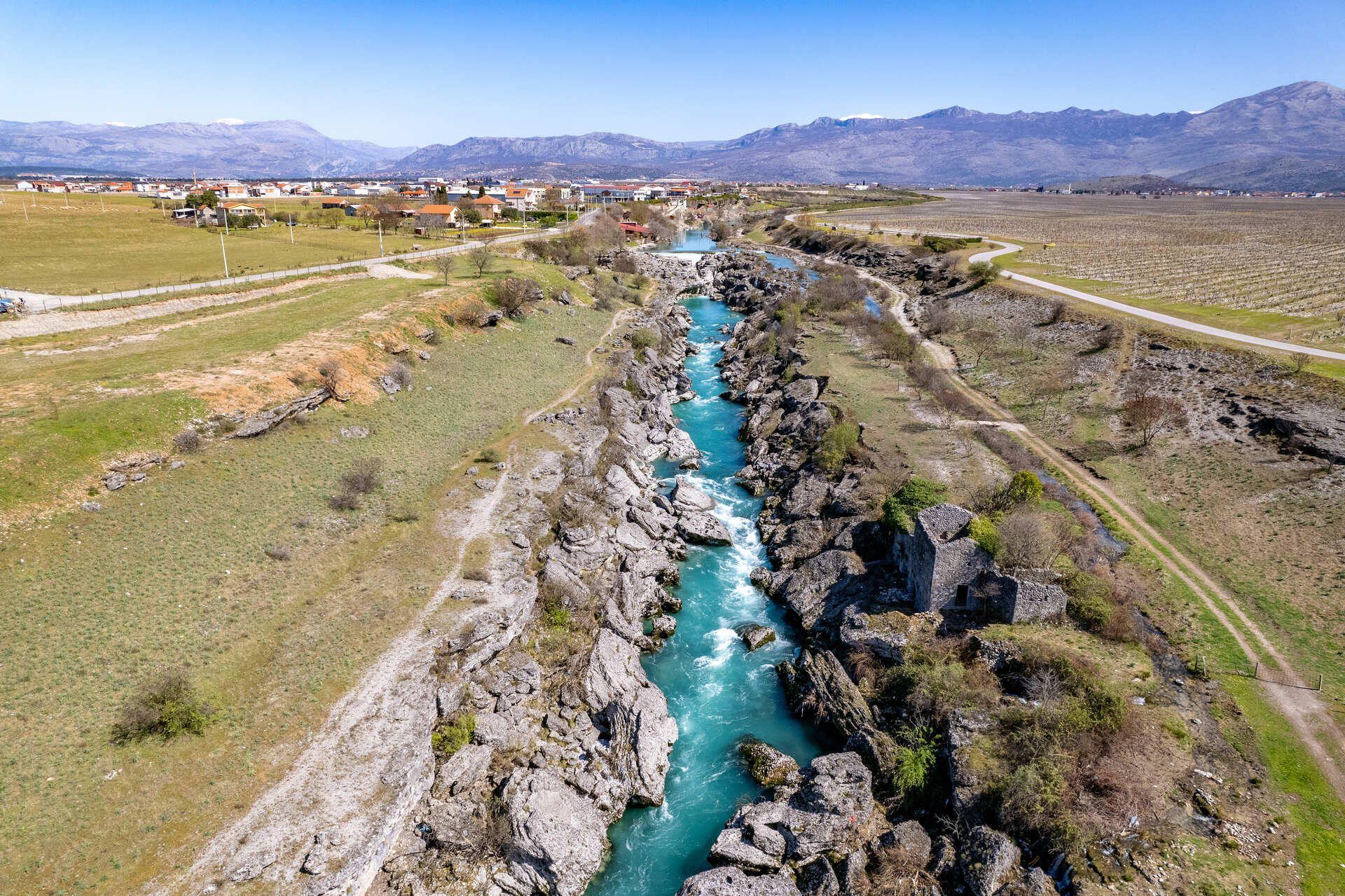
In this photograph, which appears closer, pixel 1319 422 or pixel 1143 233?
pixel 1319 422

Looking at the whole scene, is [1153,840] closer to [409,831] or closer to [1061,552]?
[1061,552]

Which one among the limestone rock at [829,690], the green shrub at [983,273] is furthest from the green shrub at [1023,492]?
the green shrub at [983,273]

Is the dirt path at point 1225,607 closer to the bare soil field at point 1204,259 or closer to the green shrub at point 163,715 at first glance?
the bare soil field at point 1204,259

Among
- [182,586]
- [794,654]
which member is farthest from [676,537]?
[182,586]

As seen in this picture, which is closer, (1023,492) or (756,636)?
(756,636)

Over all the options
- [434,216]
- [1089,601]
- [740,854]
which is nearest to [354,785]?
[740,854]

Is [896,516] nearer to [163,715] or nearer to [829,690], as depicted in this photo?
[829,690]

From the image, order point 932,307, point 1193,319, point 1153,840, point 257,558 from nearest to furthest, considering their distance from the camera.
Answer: point 1153,840, point 257,558, point 1193,319, point 932,307

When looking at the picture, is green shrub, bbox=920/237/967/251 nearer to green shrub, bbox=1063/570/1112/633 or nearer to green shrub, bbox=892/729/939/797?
green shrub, bbox=1063/570/1112/633
